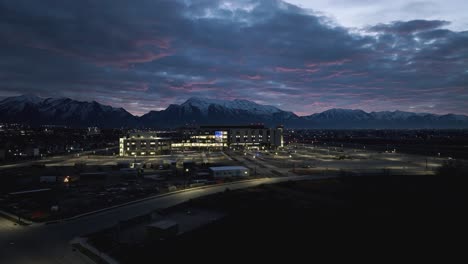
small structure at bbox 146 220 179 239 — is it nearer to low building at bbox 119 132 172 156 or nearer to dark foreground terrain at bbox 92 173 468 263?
dark foreground terrain at bbox 92 173 468 263

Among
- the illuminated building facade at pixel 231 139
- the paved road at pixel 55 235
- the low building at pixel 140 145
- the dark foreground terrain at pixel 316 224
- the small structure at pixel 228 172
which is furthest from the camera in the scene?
the illuminated building facade at pixel 231 139

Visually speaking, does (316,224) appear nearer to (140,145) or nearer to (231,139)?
(140,145)

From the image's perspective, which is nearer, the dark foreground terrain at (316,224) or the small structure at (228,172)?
the dark foreground terrain at (316,224)

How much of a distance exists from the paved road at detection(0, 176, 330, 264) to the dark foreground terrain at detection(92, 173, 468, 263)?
2.99 metres

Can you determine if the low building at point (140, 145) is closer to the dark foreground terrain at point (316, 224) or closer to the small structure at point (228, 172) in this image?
the small structure at point (228, 172)

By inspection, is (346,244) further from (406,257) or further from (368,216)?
(368,216)

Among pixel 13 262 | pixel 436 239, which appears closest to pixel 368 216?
pixel 436 239

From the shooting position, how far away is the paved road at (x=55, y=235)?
21312mm

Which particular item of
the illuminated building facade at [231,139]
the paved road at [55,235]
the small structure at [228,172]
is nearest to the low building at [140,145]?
the illuminated building facade at [231,139]

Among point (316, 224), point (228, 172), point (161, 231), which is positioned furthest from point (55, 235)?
point (228, 172)

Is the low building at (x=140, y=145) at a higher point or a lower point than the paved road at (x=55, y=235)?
higher

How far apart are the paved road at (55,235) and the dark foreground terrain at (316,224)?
9.80 ft

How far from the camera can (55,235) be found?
25.8 m

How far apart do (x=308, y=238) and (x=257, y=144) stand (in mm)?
114689
